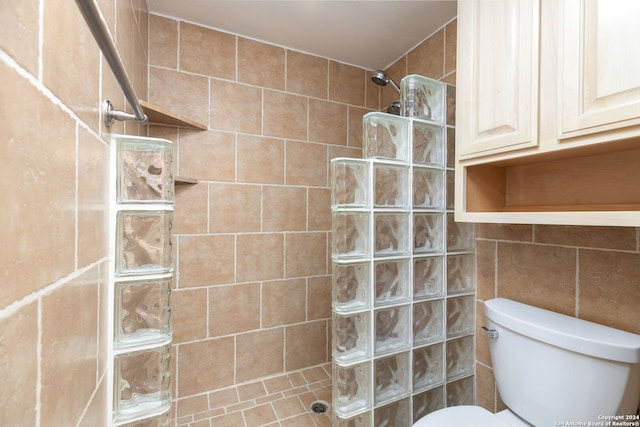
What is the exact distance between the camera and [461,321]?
131 centimetres

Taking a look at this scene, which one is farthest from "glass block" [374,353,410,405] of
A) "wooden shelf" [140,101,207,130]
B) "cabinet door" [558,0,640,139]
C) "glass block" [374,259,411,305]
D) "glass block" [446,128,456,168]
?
"wooden shelf" [140,101,207,130]

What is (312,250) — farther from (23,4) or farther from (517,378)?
(23,4)

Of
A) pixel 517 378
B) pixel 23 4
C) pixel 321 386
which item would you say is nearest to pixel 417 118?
pixel 517 378

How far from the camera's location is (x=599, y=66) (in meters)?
0.69

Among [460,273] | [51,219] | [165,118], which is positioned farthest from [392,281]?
[165,118]

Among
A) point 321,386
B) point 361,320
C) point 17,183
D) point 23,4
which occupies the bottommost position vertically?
point 321,386

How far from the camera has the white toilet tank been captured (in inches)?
30.5

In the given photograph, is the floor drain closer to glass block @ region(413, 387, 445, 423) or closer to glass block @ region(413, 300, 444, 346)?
glass block @ region(413, 387, 445, 423)

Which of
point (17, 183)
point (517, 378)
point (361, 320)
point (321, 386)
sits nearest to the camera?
point (17, 183)

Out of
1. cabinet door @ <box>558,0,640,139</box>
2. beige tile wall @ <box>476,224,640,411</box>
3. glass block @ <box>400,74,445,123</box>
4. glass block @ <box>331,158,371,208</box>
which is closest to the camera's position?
cabinet door @ <box>558,0,640,139</box>

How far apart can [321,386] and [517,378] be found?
1.03 meters

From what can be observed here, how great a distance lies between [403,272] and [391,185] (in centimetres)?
37

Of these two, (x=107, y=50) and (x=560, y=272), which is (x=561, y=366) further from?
(x=107, y=50)

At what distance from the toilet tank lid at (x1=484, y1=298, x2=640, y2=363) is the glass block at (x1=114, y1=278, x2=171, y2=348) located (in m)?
1.15
